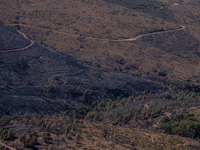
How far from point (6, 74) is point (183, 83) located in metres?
54.3

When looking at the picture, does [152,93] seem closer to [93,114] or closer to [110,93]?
[110,93]

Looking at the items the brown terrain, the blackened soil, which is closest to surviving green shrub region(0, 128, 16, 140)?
the brown terrain

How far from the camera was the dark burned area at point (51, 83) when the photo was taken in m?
39.4

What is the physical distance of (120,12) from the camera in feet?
355

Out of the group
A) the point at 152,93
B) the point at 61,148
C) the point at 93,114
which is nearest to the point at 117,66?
the point at 152,93

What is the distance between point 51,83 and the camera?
49.6m

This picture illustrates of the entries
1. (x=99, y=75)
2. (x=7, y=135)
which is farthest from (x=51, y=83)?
(x=7, y=135)

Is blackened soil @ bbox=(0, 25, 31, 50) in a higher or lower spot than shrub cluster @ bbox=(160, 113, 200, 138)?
higher

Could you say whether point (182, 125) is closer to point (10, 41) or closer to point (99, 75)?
point (99, 75)

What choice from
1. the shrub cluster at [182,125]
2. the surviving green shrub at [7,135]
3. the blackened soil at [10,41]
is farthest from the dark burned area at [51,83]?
the shrub cluster at [182,125]

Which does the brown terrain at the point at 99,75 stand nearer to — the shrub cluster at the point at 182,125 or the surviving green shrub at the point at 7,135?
the surviving green shrub at the point at 7,135

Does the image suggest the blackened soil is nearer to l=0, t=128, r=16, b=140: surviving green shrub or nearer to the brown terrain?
the brown terrain

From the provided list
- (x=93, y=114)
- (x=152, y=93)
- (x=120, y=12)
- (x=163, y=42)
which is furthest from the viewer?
(x=120, y=12)

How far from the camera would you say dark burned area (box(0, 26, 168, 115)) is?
39.4m
